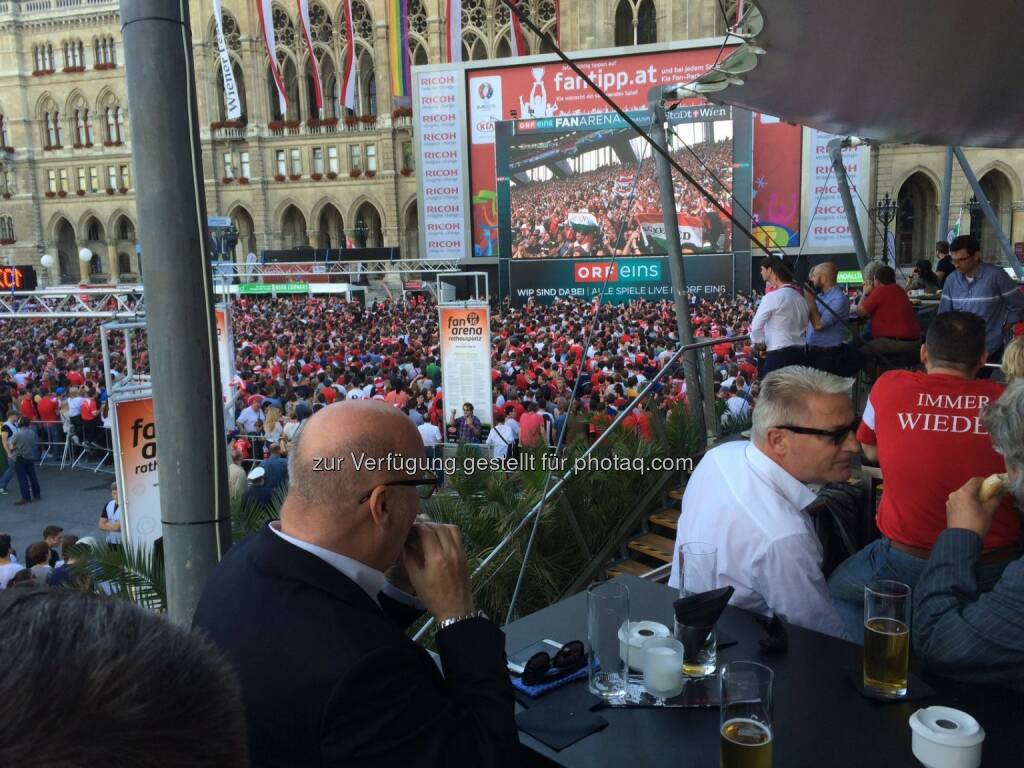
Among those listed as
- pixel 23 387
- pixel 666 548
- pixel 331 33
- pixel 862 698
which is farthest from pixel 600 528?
pixel 331 33

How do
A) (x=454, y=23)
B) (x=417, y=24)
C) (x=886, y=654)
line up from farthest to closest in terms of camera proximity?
1. (x=417, y=24)
2. (x=454, y=23)
3. (x=886, y=654)

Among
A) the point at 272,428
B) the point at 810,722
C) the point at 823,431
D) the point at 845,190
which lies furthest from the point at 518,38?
the point at 810,722

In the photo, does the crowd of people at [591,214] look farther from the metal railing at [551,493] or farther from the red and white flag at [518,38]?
the metal railing at [551,493]

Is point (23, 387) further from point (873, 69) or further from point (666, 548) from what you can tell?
point (873, 69)

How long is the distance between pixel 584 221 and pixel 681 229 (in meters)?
3.60

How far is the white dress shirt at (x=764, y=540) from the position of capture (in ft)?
7.28

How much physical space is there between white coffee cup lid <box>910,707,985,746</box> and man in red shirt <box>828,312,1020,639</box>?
108cm

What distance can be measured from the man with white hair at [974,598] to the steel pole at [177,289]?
1.95 m

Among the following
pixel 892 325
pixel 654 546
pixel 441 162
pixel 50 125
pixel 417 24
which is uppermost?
pixel 417 24

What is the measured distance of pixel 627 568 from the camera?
5.25 m

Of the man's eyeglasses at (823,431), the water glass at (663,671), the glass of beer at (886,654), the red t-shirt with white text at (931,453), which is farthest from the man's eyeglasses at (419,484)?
the red t-shirt with white text at (931,453)

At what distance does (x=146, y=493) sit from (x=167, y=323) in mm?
5035

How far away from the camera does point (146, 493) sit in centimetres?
655

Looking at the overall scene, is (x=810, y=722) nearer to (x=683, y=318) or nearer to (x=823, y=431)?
(x=823, y=431)
